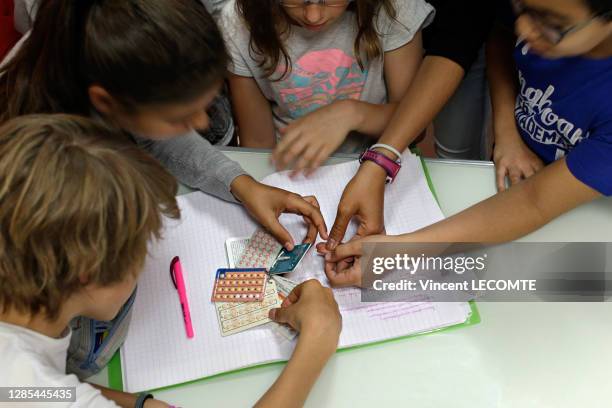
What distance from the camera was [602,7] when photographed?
68 centimetres

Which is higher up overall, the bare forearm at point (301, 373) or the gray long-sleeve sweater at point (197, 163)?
the gray long-sleeve sweater at point (197, 163)

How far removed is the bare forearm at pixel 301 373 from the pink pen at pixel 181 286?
0.15 metres

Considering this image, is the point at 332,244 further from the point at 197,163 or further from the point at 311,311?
the point at 197,163

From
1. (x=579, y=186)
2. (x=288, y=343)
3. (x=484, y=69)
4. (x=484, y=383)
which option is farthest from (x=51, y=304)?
(x=484, y=69)

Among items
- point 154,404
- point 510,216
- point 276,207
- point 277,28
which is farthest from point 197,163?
point 510,216

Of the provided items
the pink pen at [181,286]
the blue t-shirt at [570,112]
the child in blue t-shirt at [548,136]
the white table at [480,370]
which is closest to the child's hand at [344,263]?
the child in blue t-shirt at [548,136]

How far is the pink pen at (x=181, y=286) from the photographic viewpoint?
78cm

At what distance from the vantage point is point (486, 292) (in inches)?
31.7

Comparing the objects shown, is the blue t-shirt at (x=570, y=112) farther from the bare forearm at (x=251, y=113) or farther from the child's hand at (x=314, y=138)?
the bare forearm at (x=251, y=113)

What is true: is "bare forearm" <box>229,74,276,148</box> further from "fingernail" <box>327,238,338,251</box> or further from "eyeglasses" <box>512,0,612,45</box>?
"eyeglasses" <box>512,0,612,45</box>

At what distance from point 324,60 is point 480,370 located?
1.98 feet

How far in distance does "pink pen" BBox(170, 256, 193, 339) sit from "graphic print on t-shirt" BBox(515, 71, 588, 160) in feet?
2.13

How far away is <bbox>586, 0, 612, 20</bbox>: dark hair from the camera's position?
2.21 ft

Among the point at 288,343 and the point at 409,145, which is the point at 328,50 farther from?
the point at 288,343
